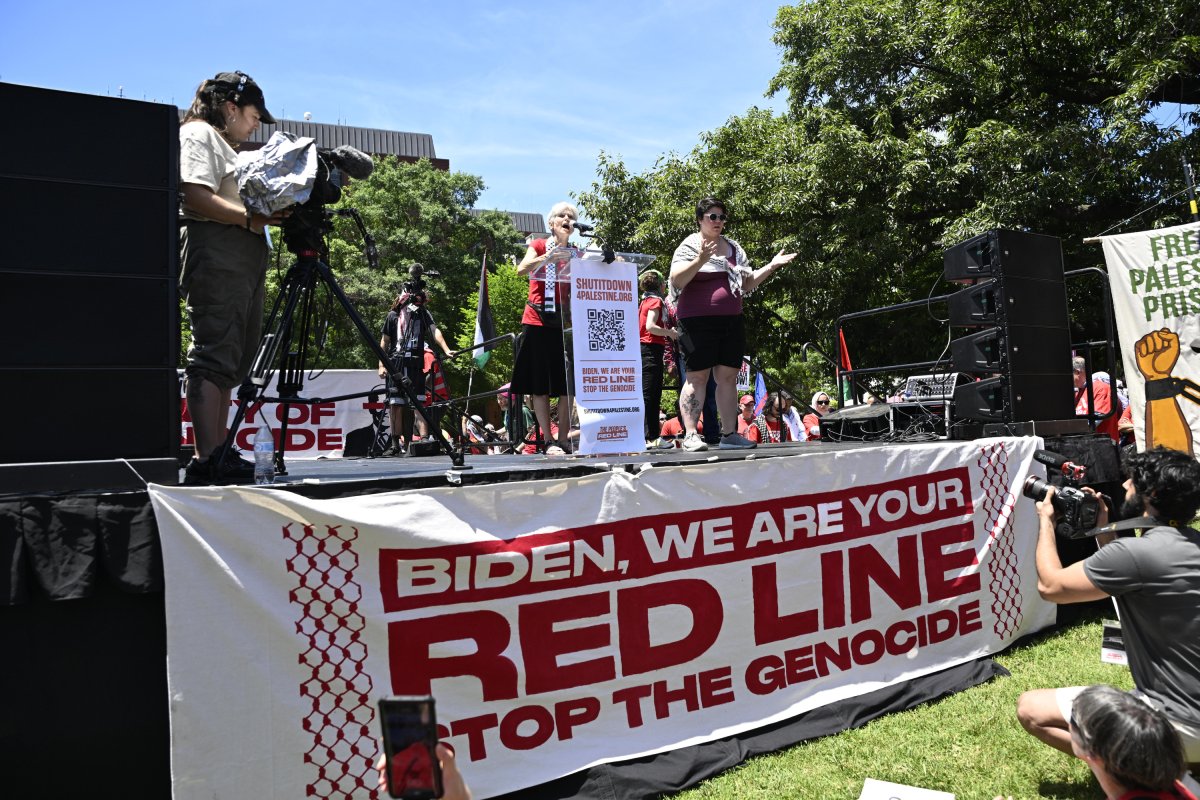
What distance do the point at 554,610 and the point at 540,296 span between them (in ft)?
9.32

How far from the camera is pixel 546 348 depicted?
5832 mm

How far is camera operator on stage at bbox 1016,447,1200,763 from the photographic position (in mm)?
2812

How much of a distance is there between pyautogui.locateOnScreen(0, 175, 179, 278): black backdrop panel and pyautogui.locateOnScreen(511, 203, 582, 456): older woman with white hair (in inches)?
109

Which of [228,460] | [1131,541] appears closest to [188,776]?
[228,460]

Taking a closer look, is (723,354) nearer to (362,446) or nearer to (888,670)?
(888,670)

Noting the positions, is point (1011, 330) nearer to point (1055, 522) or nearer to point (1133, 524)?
point (1055, 522)

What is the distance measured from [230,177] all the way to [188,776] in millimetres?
2210

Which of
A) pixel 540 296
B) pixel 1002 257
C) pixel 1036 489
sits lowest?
pixel 1036 489

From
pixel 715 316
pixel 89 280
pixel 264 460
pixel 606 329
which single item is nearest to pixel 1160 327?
pixel 715 316

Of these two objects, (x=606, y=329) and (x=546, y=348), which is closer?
(x=606, y=329)

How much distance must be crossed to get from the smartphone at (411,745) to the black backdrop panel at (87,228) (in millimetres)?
2153

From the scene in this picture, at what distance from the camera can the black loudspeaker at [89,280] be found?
261cm

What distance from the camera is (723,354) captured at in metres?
5.60

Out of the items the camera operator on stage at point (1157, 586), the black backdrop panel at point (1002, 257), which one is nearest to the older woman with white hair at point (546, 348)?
the black backdrop panel at point (1002, 257)
